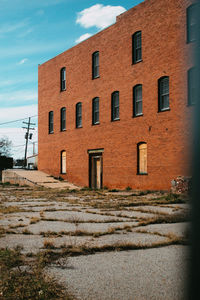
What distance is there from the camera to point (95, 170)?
80.0 ft

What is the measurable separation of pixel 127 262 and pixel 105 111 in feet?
64.0

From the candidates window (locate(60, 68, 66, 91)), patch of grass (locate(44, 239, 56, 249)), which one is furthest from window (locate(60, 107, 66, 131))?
patch of grass (locate(44, 239, 56, 249))

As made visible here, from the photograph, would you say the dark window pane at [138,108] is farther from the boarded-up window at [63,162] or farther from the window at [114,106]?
the boarded-up window at [63,162]

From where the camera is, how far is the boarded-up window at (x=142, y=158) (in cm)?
1969

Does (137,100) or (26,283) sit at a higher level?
(137,100)

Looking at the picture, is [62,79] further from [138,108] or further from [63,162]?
[138,108]

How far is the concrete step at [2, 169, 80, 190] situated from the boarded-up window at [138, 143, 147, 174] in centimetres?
572

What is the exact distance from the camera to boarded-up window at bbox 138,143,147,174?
19.7 m

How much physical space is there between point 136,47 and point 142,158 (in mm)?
6814

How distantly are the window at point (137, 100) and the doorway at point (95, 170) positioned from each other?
4.55m

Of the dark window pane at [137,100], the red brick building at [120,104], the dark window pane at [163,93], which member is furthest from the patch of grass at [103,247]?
the dark window pane at [137,100]

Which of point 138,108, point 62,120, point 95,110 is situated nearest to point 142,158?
point 138,108

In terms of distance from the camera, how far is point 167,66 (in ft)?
59.8

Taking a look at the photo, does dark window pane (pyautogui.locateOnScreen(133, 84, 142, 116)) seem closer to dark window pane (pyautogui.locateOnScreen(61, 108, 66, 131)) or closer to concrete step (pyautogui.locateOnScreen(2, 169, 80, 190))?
concrete step (pyautogui.locateOnScreen(2, 169, 80, 190))
